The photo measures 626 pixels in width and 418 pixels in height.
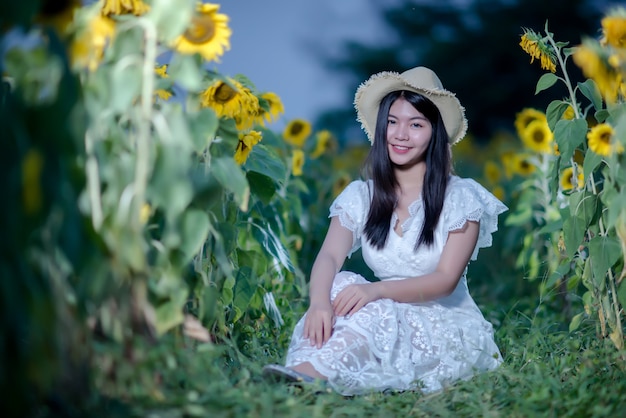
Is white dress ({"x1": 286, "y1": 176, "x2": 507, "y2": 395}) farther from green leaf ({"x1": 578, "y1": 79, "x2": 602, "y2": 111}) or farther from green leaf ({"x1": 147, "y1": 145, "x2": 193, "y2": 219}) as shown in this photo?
green leaf ({"x1": 147, "y1": 145, "x2": 193, "y2": 219})

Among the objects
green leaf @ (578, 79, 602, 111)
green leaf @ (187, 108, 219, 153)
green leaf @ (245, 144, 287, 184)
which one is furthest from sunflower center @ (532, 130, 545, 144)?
green leaf @ (187, 108, 219, 153)

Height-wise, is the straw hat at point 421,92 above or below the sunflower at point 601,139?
above

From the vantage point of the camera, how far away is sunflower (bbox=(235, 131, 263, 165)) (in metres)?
2.75

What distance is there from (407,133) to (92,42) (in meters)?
1.28

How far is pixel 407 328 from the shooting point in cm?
287

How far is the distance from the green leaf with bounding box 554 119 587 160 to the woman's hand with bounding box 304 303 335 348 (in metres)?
0.82

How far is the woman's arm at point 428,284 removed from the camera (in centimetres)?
285

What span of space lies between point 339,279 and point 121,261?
46.2 inches

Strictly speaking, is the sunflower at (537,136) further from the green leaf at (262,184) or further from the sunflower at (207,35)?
the sunflower at (207,35)

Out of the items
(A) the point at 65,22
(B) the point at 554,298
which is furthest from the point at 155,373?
(B) the point at 554,298

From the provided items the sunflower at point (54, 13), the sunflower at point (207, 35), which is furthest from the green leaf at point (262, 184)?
the sunflower at point (54, 13)

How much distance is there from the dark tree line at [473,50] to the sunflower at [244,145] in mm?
8910

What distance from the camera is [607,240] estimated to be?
8.81ft

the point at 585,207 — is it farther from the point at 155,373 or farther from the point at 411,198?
the point at 155,373
